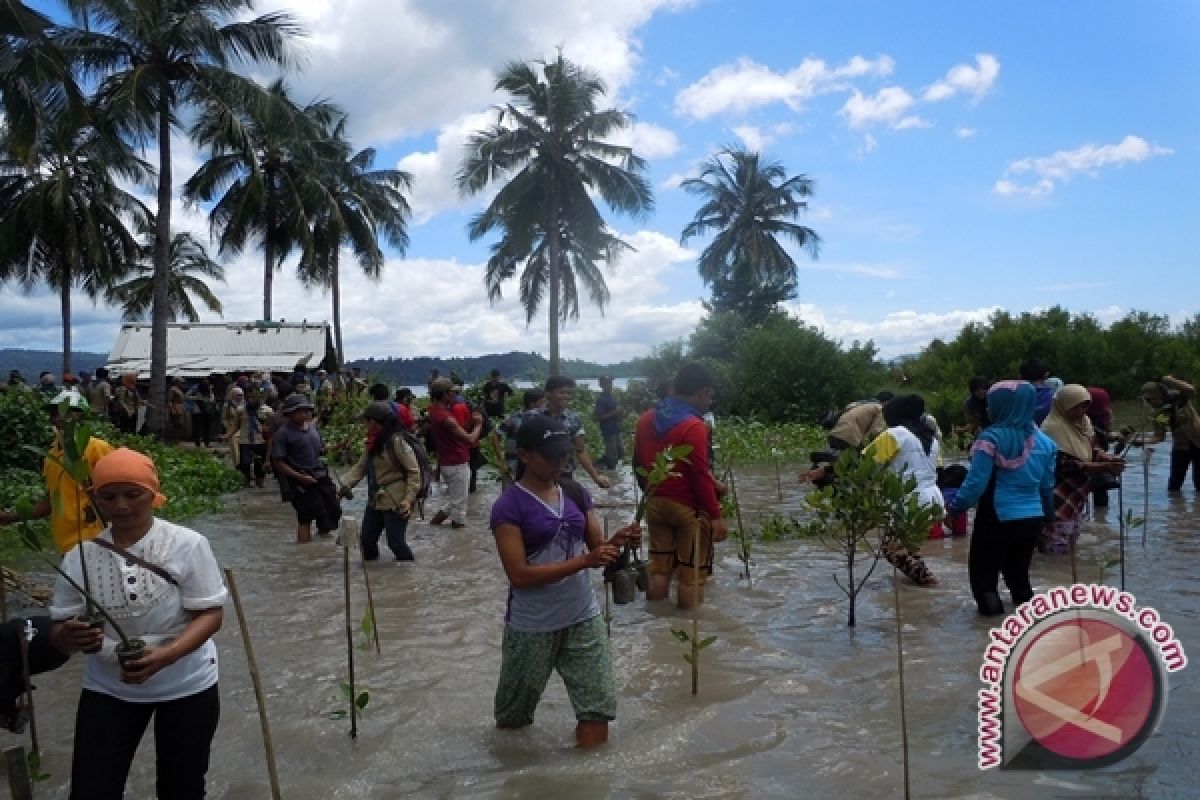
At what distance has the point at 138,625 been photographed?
3.14 m

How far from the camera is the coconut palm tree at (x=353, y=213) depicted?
34.1 m

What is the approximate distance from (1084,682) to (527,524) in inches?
87.8

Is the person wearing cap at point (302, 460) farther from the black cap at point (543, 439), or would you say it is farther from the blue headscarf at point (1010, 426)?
the blue headscarf at point (1010, 426)

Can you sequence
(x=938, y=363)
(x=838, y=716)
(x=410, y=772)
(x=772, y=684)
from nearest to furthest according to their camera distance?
(x=410, y=772), (x=838, y=716), (x=772, y=684), (x=938, y=363)

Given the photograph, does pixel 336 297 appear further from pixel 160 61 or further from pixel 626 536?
pixel 626 536

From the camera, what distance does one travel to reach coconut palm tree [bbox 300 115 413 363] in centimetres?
3412

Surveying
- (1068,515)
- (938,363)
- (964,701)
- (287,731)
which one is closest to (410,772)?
(287,731)

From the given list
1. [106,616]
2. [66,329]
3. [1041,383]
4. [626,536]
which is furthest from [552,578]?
[66,329]

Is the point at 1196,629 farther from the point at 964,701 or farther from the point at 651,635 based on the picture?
the point at 651,635

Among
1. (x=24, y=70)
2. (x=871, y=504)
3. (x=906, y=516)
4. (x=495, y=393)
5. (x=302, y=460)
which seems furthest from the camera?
(x=495, y=393)

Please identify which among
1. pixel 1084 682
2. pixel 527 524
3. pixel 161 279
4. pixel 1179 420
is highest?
pixel 161 279

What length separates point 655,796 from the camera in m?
3.93

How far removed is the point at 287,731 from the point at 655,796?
2.09 metres

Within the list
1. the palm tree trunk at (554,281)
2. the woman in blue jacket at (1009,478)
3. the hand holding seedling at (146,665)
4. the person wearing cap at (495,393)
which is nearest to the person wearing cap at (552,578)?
the hand holding seedling at (146,665)
